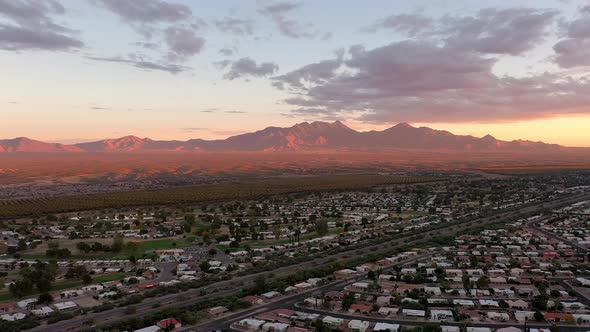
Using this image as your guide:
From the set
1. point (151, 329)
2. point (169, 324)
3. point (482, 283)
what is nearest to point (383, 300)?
point (482, 283)

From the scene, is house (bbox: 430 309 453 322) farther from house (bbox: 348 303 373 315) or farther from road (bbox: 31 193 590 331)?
road (bbox: 31 193 590 331)

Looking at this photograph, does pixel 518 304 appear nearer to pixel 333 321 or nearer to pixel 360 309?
pixel 360 309

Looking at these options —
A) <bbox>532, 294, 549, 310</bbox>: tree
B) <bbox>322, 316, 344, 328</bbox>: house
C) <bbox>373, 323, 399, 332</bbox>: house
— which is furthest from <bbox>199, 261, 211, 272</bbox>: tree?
<bbox>532, 294, 549, 310</bbox>: tree

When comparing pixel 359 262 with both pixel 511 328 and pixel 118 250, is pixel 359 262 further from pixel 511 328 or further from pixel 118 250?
pixel 118 250

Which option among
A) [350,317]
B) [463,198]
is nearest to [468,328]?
[350,317]

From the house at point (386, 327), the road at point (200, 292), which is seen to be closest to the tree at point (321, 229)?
the road at point (200, 292)
